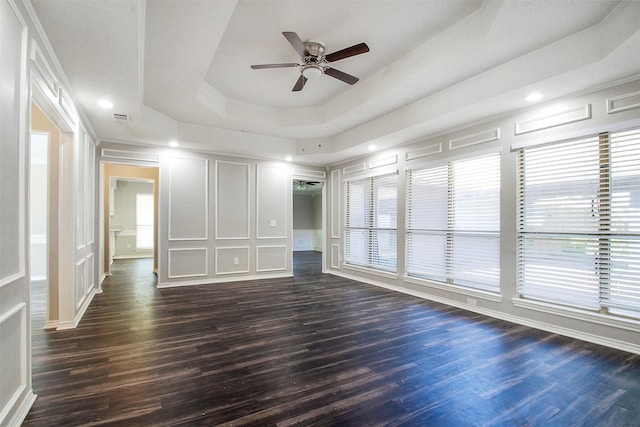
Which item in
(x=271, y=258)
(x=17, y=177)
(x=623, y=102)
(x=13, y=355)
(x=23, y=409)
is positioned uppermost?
(x=623, y=102)

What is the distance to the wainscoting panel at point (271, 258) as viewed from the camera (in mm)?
6590

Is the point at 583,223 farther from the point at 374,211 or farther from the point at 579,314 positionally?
the point at 374,211

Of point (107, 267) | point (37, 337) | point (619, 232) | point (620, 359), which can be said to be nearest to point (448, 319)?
point (620, 359)

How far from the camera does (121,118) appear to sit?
13.6ft

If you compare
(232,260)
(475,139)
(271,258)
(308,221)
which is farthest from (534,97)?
(308,221)

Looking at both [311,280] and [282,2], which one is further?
[311,280]

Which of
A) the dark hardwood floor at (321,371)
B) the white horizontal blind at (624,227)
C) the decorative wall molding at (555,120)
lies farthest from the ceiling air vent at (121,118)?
the white horizontal blind at (624,227)

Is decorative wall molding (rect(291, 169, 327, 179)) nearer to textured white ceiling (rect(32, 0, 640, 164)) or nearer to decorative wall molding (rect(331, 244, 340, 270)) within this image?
decorative wall molding (rect(331, 244, 340, 270))

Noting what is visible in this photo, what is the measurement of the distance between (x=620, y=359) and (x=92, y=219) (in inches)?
275

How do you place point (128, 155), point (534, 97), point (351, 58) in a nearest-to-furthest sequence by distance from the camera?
point (534, 97) < point (351, 58) < point (128, 155)

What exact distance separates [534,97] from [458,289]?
8.81ft

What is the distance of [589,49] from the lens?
2711 millimetres

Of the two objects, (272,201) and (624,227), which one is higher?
(272,201)

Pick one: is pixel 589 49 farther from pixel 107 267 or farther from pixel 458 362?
pixel 107 267
